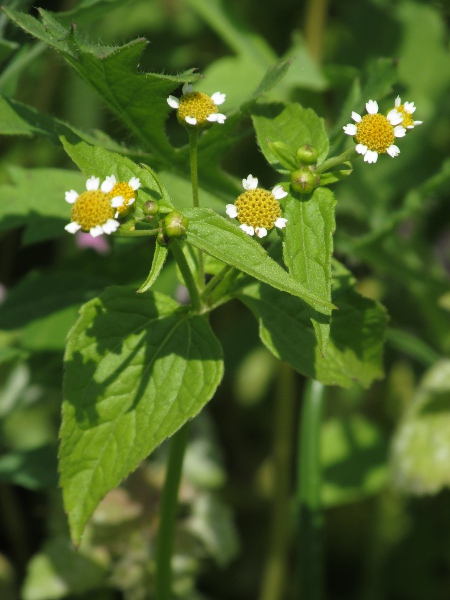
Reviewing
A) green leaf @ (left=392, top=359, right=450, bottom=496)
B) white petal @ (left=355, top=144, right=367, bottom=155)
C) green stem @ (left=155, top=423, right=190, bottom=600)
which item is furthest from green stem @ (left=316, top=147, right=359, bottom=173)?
green leaf @ (left=392, top=359, right=450, bottom=496)

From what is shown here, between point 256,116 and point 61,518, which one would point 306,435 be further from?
point 256,116

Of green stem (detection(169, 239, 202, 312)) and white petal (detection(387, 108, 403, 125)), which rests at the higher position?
white petal (detection(387, 108, 403, 125))

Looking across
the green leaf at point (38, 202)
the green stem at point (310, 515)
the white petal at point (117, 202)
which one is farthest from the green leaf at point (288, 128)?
the green stem at point (310, 515)

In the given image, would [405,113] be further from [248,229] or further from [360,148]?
[248,229]

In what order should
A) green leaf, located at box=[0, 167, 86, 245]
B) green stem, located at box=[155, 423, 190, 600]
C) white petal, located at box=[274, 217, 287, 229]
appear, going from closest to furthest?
white petal, located at box=[274, 217, 287, 229], green stem, located at box=[155, 423, 190, 600], green leaf, located at box=[0, 167, 86, 245]

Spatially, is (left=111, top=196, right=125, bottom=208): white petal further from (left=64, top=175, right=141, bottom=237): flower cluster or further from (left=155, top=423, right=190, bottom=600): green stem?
(left=155, top=423, right=190, bottom=600): green stem

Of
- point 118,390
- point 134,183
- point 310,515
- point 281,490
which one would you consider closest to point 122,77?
point 134,183

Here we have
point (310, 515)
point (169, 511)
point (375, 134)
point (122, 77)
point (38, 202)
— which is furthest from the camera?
point (310, 515)

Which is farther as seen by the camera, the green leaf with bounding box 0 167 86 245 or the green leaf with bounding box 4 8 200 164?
the green leaf with bounding box 0 167 86 245
